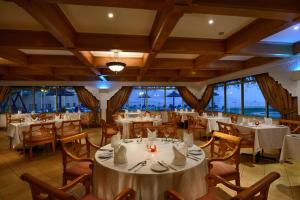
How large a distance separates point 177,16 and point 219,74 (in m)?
6.32

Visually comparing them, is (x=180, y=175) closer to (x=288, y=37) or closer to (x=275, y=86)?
(x=288, y=37)

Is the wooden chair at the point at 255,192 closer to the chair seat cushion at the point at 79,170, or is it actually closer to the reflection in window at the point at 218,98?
the chair seat cushion at the point at 79,170

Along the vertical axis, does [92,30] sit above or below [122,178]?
above

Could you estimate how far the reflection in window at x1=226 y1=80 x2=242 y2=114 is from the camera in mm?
7851

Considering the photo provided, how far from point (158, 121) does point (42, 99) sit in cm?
744

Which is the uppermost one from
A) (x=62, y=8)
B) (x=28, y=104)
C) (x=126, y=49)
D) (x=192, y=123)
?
(x=62, y=8)

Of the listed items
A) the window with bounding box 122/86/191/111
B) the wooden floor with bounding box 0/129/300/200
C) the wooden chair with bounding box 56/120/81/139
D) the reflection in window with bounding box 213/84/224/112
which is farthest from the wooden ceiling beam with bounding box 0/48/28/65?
the reflection in window with bounding box 213/84/224/112

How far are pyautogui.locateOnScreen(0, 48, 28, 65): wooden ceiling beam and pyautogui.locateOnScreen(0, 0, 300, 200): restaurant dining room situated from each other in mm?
50

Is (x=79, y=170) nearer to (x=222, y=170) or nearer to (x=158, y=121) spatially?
(x=222, y=170)

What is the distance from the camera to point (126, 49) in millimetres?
3770

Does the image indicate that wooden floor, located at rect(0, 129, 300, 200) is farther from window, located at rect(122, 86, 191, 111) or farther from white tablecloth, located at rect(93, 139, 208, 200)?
window, located at rect(122, 86, 191, 111)

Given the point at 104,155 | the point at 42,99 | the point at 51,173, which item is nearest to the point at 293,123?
the point at 104,155

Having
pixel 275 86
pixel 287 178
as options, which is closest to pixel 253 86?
pixel 275 86

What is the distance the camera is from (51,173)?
369 cm
